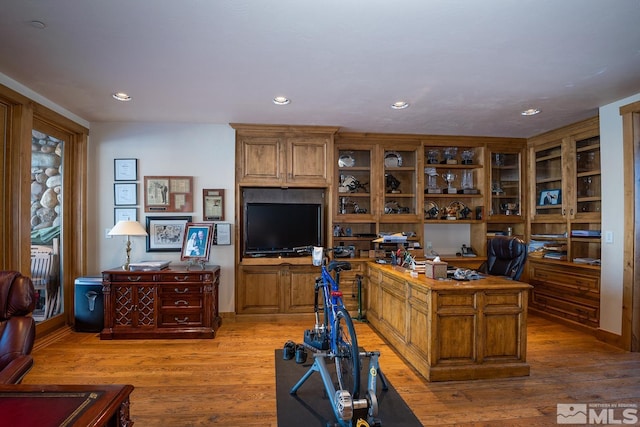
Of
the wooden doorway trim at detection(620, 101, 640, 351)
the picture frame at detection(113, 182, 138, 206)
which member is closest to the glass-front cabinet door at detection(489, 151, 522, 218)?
the wooden doorway trim at detection(620, 101, 640, 351)

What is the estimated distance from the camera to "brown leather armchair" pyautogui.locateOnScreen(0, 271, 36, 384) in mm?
1725

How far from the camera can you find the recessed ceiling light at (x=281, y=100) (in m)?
3.45

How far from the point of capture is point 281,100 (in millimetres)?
3506

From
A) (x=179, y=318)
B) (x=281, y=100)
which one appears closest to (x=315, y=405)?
(x=179, y=318)

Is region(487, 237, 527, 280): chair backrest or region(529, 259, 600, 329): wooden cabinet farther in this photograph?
region(529, 259, 600, 329): wooden cabinet

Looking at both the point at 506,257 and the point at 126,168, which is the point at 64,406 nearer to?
the point at 126,168

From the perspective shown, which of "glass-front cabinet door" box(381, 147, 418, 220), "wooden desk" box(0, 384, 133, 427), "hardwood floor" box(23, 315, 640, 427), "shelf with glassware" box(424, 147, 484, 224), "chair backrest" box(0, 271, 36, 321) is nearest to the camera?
"wooden desk" box(0, 384, 133, 427)

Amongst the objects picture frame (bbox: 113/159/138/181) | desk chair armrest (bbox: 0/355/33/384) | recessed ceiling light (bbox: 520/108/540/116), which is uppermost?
recessed ceiling light (bbox: 520/108/540/116)

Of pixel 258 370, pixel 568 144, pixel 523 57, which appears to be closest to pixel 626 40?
pixel 523 57

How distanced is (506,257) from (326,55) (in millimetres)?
2942

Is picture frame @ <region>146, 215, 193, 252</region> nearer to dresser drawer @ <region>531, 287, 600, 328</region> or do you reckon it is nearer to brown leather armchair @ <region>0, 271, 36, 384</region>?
brown leather armchair @ <region>0, 271, 36, 384</region>

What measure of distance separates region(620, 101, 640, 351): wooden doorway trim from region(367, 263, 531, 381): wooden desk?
4.96 ft

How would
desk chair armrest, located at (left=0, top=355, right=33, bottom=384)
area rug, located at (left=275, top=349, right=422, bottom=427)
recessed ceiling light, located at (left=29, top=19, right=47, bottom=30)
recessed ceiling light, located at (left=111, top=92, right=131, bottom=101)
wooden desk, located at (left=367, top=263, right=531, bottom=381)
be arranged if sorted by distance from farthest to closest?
recessed ceiling light, located at (left=111, top=92, right=131, bottom=101)
wooden desk, located at (left=367, top=263, right=531, bottom=381)
area rug, located at (left=275, top=349, right=422, bottom=427)
recessed ceiling light, located at (left=29, top=19, right=47, bottom=30)
desk chair armrest, located at (left=0, top=355, right=33, bottom=384)

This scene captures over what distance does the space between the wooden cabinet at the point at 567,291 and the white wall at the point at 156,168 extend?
419 centimetres
